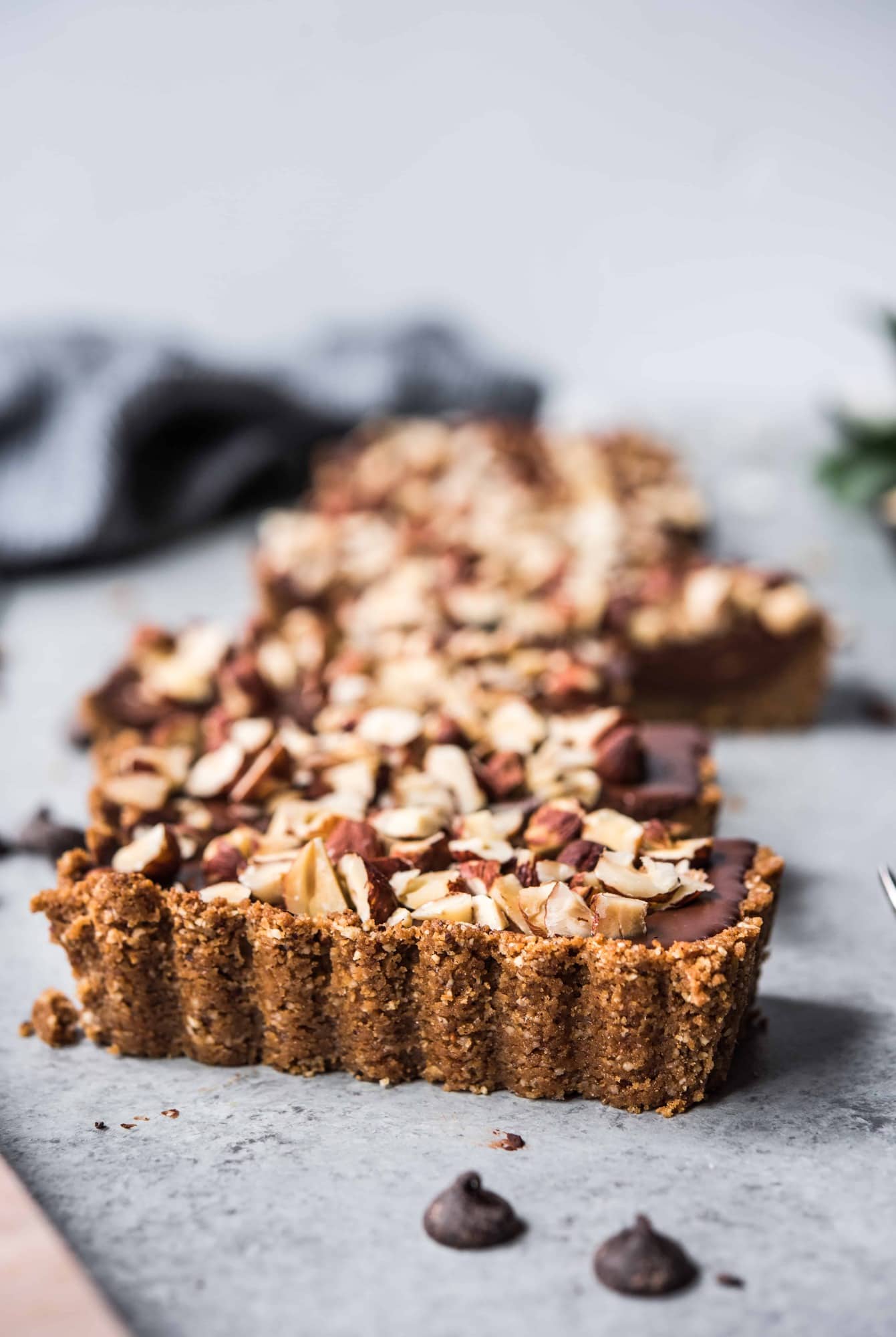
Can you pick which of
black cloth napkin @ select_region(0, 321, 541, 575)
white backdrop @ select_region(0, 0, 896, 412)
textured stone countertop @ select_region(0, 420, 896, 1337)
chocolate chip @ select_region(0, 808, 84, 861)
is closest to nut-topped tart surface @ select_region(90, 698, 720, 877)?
chocolate chip @ select_region(0, 808, 84, 861)

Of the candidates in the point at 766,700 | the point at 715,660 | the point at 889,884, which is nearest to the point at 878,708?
the point at 766,700

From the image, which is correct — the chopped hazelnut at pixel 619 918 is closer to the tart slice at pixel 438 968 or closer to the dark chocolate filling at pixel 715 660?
the tart slice at pixel 438 968

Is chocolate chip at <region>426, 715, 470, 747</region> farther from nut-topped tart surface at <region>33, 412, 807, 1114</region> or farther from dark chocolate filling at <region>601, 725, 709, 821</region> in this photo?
dark chocolate filling at <region>601, 725, 709, 821</region>

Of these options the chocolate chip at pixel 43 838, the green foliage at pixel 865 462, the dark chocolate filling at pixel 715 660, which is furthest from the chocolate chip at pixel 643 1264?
the green foliage at pixel 865 462

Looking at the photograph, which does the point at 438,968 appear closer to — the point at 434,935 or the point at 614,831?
the point at 434,935

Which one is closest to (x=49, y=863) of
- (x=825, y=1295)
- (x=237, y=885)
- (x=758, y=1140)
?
(x=237, y=885)
